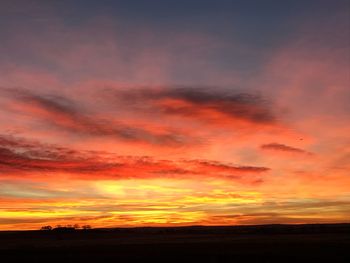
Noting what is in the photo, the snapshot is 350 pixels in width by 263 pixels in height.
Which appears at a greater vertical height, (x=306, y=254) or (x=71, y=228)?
(x=71, y=228)

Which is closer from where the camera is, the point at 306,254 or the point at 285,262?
the point at 285,262

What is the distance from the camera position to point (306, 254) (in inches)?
2168

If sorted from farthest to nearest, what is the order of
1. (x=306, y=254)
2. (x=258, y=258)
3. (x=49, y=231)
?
1. (x=49, y=231)
2. (x=306, y=254)
3. (x=258, y=258)

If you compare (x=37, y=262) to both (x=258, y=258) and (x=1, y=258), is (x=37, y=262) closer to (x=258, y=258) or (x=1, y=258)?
(x=1, y=258)

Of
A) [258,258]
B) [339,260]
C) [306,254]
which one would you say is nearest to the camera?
[339,260]

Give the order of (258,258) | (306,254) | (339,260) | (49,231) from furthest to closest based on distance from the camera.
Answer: (49,231)
(306,254)
(258,258)
(339,260)

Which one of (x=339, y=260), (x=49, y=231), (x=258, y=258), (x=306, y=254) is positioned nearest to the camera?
(x=339, y=260)

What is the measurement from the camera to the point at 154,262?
4828cm

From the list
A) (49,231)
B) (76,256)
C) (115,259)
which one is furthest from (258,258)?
(49,231)

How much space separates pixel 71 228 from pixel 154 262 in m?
127

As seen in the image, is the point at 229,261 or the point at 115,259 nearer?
the point at 229,261

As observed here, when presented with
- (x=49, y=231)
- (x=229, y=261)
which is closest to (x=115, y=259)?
(x=229, y=261)

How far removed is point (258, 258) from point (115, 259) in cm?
1516

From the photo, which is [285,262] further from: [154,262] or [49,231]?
[49,231]
